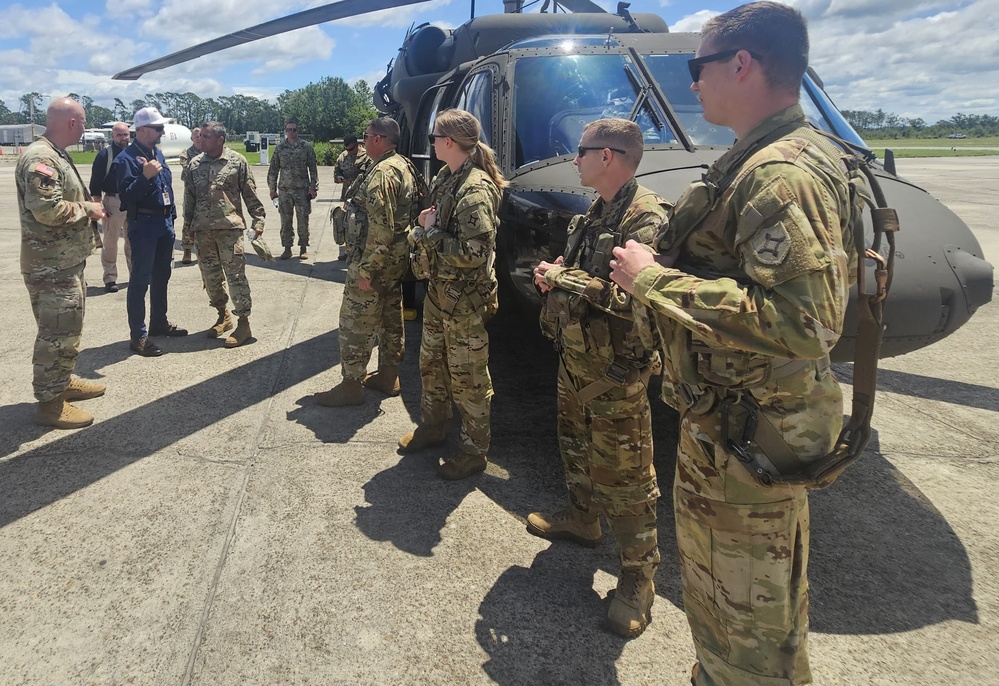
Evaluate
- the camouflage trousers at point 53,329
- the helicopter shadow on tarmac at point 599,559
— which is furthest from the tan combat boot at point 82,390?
the helicopter shadow on tarmac at point 599,559

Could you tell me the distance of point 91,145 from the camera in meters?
69.9

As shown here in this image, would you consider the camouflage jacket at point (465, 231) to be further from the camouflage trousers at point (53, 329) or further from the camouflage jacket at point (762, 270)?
the camouflage trousers at point (53, 329)

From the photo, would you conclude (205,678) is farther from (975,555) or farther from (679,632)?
(975,555)

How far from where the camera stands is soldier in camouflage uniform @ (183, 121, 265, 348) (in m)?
5.28

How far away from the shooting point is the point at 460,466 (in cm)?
334

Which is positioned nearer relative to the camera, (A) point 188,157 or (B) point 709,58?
(B) point 709,58

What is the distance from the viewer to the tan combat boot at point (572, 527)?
2.80 metres

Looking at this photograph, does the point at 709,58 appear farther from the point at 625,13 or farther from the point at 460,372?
the point at 625,13

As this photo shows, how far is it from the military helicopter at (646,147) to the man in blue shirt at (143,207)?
2.13m

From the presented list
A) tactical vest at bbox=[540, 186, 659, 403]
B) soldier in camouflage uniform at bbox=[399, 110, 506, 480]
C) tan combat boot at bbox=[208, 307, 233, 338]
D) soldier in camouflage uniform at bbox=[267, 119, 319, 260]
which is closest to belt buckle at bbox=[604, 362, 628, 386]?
tactical vest at bbox=[540, 186, 659, 403]

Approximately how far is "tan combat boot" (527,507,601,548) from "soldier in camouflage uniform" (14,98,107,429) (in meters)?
2.88

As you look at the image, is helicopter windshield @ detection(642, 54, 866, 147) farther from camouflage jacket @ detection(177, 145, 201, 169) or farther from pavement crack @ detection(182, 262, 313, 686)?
camouflage jacket @ detection(177, 145, 201, 169)

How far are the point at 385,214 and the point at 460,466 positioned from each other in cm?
155

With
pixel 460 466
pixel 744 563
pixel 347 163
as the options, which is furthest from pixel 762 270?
pixel 347 163
